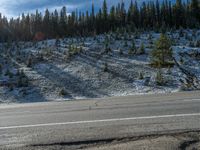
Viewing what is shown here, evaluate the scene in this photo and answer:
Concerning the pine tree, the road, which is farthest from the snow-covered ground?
the road

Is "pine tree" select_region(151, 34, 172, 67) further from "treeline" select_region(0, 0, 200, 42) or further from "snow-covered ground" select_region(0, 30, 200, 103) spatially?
"treeline" select_region(0, 0, 200, 42)

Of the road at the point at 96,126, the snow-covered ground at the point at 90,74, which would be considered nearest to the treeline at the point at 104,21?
the snow-covered ground at the point at 90,74

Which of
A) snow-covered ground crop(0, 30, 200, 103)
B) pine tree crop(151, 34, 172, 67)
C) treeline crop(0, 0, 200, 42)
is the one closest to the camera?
snow-covered ground crop(0, 30, 200, 103)

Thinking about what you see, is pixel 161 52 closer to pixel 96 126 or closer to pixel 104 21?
pixel 96 126

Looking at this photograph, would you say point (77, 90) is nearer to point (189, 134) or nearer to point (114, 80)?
point (114, 80)

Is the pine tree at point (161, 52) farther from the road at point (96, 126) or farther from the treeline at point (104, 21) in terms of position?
the treeline at point (104, 21)

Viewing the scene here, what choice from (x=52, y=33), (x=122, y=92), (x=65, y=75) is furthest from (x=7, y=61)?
(x=52, y=33)

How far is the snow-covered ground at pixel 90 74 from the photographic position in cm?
2445

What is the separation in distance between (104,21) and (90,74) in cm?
5488

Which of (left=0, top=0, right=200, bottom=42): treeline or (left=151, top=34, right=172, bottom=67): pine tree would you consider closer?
(left=151, top=34, right=172, bottom=67): pine tree

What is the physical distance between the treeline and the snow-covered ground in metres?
36.9

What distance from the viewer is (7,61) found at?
39125 mm

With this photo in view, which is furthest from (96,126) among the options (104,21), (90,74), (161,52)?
Answer: (104,21)

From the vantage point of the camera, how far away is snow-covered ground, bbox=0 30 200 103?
24453mm
